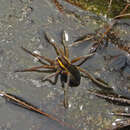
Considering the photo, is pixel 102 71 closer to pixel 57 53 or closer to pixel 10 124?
pixel 57 53

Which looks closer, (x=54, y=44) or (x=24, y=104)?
(x=24, y=104)

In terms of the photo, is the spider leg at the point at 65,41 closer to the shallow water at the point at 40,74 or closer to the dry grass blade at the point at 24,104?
the shallow water at the point at 40,74

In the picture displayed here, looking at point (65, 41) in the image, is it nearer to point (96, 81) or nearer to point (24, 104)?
point (96, 81)

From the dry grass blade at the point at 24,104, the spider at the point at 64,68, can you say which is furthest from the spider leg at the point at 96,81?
the dry grass blade at the point at 24,104

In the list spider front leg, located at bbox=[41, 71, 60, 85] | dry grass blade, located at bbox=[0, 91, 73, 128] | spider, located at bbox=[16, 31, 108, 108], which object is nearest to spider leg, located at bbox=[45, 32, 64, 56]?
spider, located at bbox=[16, 31, 108, 108]

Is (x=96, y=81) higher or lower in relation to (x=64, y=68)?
lower

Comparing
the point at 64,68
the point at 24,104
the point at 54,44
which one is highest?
the point at 54,44

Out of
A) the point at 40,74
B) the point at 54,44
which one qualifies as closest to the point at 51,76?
the point at 40,74

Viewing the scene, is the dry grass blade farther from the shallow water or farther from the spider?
the spider
